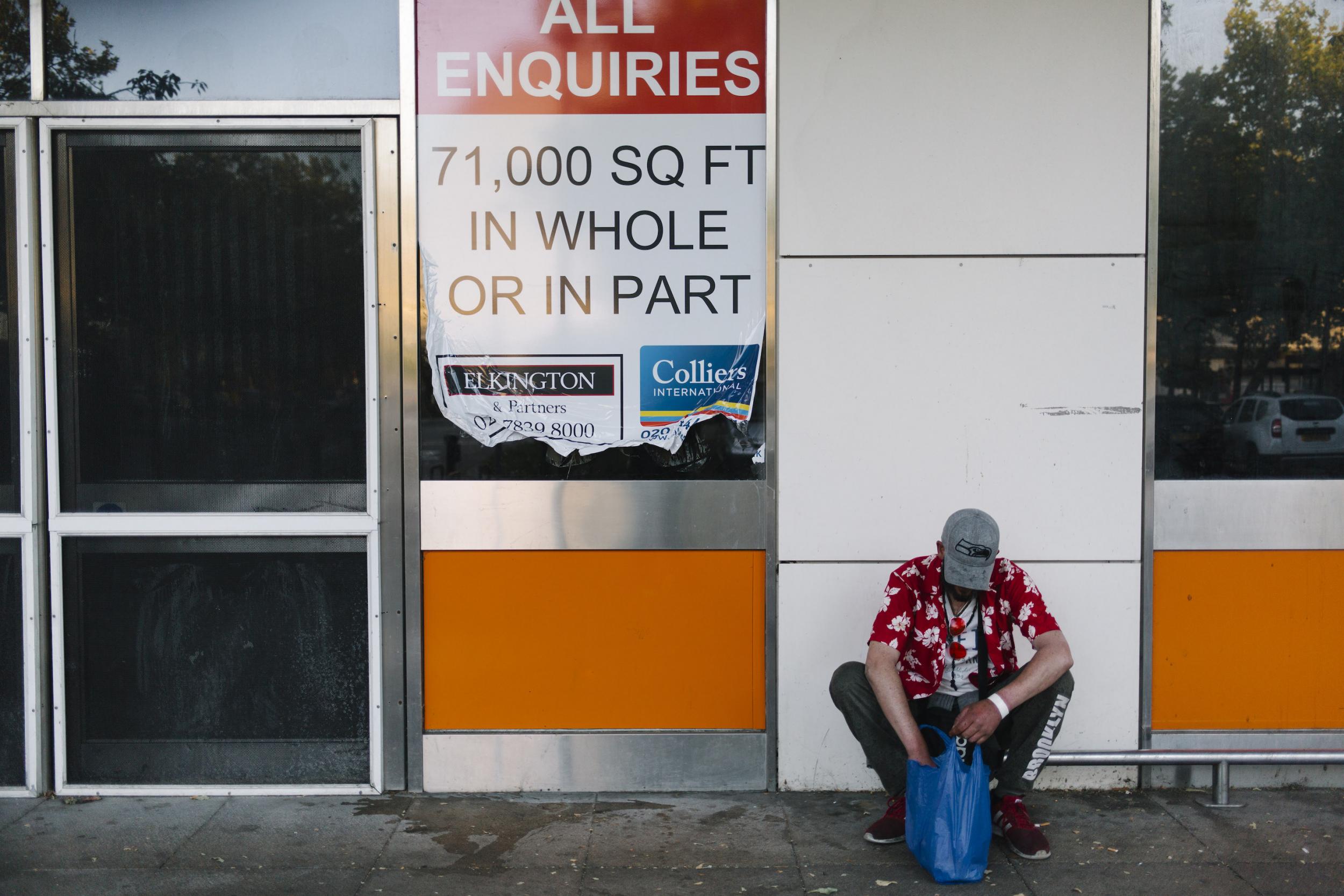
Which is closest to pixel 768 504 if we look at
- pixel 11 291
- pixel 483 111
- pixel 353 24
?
pixel 483 111

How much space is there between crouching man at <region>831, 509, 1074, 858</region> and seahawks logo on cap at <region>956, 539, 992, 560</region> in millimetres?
64

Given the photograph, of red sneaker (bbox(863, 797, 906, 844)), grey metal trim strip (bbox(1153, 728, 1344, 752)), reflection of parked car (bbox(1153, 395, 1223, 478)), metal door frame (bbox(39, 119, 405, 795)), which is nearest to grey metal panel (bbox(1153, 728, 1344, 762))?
grey metal trim strip (bbox(1153, 728, 1344, 752))

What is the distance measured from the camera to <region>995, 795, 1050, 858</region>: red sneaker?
393cm

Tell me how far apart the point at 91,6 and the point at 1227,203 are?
4.68 meters

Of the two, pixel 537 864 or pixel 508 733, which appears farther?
pixel 508 733

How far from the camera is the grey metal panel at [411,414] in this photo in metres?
4.42

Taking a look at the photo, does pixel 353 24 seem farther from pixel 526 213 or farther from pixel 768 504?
pixel 768 504

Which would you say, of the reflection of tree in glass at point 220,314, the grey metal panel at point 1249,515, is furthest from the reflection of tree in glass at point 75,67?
the grey metal panel at point 1249,515

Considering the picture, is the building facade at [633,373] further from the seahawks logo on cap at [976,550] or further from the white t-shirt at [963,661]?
the seahawks logo on cap at [976,550]

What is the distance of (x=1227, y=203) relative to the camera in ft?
14.9

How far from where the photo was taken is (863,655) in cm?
455

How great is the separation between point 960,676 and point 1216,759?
1.23 m

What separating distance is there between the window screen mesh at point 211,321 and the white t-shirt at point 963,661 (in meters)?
2.41

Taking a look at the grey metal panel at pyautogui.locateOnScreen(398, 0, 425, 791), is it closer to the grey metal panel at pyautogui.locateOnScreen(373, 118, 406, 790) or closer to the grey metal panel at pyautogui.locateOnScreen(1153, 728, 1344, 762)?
the grey metal panel at pyautogui.locateOnScreen(373, 118, 406, 790)
